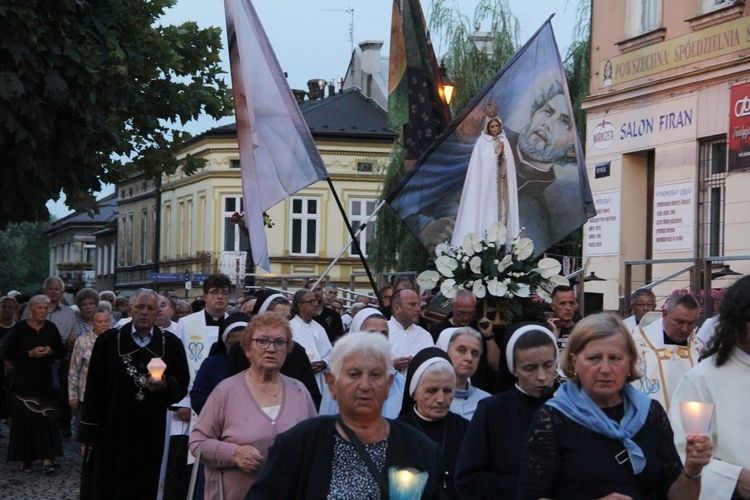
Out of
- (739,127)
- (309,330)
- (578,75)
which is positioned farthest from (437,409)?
(578,75)

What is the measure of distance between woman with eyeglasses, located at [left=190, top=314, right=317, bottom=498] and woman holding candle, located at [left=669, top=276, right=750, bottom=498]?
2335mm

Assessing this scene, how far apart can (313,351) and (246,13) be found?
361 centimetres

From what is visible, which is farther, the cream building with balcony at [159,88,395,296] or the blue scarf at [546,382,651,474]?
the cream building with balcony at [159,88,395,296]

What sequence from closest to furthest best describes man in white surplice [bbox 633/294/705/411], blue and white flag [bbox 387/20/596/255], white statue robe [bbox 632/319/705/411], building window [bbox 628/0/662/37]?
man in white surplice [bbox 633/294/705/411] → white statue robe [bbox 632/319/705/411] → blue and white flag [bbox 387/20/596/255] → building window [bbox 628/0/662/37]

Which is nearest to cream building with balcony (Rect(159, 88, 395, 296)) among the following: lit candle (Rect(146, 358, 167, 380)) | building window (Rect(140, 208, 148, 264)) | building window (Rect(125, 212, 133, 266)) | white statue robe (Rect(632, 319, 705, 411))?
building window (Rect(140, 208, 148, 264))

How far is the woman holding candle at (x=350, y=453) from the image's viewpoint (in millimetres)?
4660

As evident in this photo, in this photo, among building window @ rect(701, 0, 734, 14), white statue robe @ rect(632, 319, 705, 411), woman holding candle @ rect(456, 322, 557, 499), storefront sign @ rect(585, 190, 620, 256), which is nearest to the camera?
woman holding candle @ rect(456, 322, 557, 499)

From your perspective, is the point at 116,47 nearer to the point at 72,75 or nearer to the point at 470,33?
the point at 72,75

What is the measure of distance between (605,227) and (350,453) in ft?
57.7

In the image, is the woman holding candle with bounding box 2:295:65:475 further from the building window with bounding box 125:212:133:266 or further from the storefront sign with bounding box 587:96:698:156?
the building window with bounding box 125:212:133:266

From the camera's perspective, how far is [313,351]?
11.8 m

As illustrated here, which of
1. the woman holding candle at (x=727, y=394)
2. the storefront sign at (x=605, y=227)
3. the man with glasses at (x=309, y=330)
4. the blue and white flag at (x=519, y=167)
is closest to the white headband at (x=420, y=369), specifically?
the woman holding candle at (x=727, y=394)

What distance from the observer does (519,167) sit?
483 inches

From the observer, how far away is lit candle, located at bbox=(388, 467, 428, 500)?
430 cm
